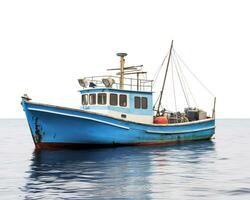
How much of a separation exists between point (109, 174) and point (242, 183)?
5.50 m

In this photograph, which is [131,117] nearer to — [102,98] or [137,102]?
[137,102]

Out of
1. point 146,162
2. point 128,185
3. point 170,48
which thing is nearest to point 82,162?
point 146,162

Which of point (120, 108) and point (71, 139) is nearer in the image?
point (71, 139)

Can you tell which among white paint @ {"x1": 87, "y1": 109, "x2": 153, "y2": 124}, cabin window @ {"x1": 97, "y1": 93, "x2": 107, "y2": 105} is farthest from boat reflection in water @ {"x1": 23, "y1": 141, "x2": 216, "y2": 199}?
cabin window @ {"x1": 97, "y1": 93, "x2": 107, "y2": 105}

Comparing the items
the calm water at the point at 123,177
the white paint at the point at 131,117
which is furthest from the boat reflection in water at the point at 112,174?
the white paint at the point at 131,117

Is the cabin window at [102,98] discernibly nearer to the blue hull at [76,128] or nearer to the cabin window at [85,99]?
the cabin window at [85,99]

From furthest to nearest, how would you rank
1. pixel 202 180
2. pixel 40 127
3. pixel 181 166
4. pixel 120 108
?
pixel 120 108, pixel 40 127, pixel 181 166, pixel 202 180

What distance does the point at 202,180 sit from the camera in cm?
1680

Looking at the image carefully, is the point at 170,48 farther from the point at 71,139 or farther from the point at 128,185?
the point at 128,185

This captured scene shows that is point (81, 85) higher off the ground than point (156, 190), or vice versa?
point (81, 85)

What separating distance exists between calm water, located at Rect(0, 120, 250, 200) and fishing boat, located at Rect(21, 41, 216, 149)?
1620 mm

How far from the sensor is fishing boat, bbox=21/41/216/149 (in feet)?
89.2

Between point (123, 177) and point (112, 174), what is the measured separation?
102 centimetres

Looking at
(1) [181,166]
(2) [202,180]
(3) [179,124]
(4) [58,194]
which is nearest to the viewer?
(4) [58,194]
